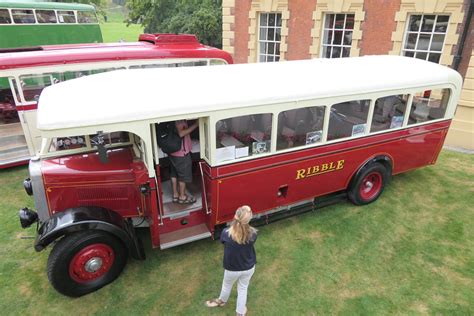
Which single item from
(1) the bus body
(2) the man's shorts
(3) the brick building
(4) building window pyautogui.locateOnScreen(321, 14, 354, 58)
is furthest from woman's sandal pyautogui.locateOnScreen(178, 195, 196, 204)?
(1) the bus body

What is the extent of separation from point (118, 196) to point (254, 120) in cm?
232

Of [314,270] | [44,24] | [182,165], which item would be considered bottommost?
[314,270]

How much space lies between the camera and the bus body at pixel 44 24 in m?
12.1

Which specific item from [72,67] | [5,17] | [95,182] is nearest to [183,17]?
[5,17]

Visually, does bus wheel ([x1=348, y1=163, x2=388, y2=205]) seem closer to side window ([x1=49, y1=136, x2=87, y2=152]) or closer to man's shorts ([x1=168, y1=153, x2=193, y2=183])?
man's shorts ([x1=168, y1=153, x2=193, y2=183])

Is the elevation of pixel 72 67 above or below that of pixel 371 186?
above

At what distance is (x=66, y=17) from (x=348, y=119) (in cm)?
1236

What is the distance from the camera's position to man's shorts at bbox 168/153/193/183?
17.0 ft

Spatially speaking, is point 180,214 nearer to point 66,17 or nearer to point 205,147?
point 205,147

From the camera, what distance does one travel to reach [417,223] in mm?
6332

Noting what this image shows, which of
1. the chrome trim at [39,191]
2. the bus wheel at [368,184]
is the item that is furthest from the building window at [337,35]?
the chrome trim at [39,191]

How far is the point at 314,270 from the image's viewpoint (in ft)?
17.0

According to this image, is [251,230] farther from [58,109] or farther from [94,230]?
[58,109]

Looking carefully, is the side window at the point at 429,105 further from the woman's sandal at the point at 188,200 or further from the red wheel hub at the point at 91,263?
the red wheel hub at the point at 91,263
